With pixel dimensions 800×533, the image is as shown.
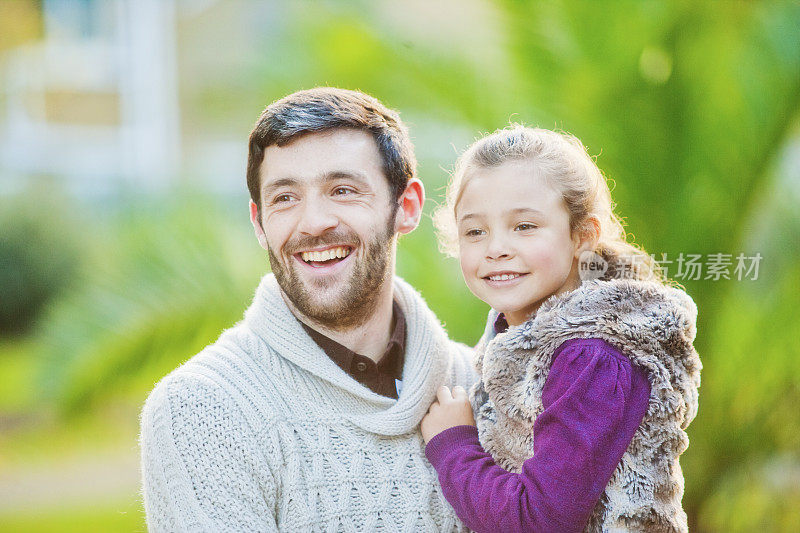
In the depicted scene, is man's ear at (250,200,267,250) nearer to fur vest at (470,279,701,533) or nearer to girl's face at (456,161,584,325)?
girl's face at (456,161,584,325)

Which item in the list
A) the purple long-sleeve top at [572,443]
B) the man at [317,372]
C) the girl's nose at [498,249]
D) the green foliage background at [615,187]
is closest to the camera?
the purple long-sleeve top at [572,443]

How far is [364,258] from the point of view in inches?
105

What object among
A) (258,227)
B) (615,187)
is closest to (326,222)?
(258,227)

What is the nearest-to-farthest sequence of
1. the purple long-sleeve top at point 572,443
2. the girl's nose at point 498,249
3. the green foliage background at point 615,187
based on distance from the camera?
the purple long-sleeve top at point 572,443, the girl's nose at point 498,249, the green foliage background at point 615,187

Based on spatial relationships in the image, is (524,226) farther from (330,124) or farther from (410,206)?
(330,124)

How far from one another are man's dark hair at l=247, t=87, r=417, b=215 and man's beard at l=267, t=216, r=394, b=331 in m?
0.21

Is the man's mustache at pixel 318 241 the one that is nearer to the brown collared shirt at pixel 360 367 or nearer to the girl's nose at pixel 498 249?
the brown collared shirt at pixel 360 367

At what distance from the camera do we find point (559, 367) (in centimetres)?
224

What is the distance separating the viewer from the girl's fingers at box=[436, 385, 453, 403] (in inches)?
103

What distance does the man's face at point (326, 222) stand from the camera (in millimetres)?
2582

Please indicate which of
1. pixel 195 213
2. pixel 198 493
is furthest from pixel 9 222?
pixel 198 493

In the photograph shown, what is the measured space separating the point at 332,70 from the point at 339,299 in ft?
8.61

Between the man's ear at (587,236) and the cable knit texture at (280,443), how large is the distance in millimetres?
579

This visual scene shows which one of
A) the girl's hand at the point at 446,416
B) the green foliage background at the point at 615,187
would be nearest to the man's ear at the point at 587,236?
the girl's hand at the point at 446,416
